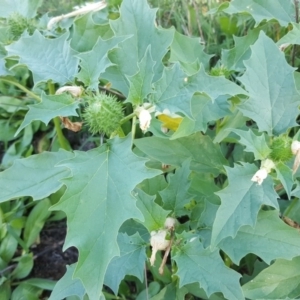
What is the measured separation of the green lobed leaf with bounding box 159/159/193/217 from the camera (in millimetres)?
1174

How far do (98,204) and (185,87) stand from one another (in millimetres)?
349

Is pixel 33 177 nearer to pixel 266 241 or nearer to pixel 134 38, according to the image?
pixel 134 38

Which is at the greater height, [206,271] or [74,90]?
[74,90]

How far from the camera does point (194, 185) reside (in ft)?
4.25

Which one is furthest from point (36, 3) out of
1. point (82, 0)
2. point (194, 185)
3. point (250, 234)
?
point (250, 234)

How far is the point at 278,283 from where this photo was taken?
1.18 metres

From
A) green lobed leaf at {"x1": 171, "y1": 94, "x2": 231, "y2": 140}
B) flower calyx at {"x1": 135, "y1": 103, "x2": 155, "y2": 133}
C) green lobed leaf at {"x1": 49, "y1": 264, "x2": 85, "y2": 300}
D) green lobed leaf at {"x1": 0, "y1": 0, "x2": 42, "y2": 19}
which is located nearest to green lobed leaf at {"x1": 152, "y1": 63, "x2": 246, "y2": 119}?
flower calyx at {"x1": 135, "y1": 103, "x2": 155, "y2": 133}

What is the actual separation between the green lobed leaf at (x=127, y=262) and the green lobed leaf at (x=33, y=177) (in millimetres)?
240

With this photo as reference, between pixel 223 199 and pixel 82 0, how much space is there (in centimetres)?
157

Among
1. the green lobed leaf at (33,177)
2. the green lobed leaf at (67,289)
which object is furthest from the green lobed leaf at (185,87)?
the green lobed leaf at (67,289)

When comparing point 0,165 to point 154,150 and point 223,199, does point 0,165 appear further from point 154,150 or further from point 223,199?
point 223,199

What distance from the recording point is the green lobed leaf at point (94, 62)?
1040 mm

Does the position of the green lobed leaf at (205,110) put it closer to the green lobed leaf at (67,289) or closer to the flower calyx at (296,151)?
the flower calyx at (296,151)

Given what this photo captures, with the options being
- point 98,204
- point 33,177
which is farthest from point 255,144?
point 33,177
